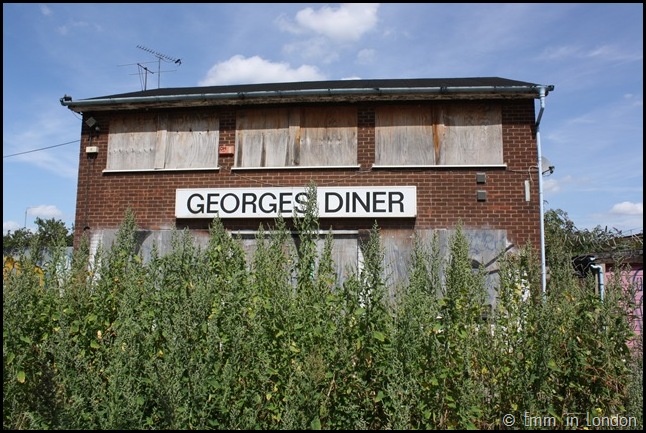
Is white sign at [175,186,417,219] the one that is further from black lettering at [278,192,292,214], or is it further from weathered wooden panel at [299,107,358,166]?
weathered wooden panel at [299,107,358,166]

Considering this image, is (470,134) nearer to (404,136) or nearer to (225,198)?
(404,136)

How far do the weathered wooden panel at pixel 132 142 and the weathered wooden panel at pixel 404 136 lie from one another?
4662 mm

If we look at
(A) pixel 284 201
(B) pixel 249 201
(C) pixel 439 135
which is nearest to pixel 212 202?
(B) pixel 249 201

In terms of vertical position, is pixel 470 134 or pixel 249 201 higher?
pixel 470 134

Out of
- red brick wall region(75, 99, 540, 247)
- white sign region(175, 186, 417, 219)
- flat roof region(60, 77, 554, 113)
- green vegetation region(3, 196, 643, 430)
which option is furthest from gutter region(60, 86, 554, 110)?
green vegetation region(3, 196, 643, 430)

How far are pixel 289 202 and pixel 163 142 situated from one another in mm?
3054

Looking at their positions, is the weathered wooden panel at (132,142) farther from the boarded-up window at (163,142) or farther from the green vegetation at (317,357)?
the green vegetation at (317,357)

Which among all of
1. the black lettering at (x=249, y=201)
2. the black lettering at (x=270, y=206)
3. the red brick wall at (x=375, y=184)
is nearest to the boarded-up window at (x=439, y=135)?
the red brick wall at (x=375, y=184)

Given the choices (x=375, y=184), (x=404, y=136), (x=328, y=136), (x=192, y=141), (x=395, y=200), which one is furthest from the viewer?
(x=192, y=141)

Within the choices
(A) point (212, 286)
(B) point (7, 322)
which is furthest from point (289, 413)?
(B) point (7, 322)

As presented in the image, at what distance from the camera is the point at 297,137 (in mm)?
10164

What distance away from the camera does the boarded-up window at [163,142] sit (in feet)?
34.1

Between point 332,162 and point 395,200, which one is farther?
point 332,162

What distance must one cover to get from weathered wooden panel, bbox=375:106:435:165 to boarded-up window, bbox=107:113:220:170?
A: 131 inches
